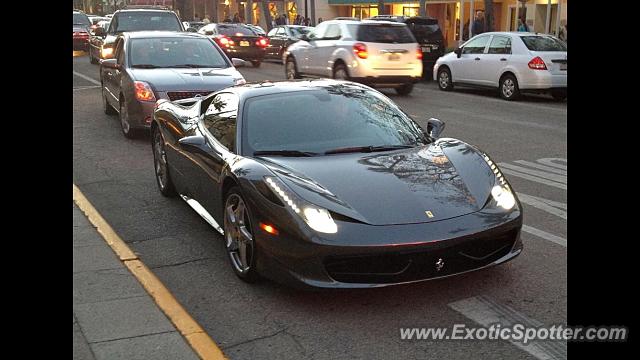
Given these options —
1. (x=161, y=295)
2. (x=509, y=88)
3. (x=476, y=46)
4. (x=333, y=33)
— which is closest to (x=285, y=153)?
(x=161, y=295)

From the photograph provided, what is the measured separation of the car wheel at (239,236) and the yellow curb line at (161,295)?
52cm

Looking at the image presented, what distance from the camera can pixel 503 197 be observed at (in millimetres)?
4875

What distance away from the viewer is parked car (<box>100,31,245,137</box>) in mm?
10266

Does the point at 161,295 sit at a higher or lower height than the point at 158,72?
lower

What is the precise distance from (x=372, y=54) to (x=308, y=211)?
12.7 m

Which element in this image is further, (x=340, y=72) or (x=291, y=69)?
(x=291, y=69)

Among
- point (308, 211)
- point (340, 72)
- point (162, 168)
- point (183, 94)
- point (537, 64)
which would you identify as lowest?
point (162, 168)

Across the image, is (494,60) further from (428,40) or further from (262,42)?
(262,42)

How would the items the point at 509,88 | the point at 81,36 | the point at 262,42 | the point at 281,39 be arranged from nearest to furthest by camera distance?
the point at 509,88, the point at 262,42, the point at 281,39, the point at 81,36

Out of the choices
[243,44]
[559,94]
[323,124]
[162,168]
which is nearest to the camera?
[323,124]

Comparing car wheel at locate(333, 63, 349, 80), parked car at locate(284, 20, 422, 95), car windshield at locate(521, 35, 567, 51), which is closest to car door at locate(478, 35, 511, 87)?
car windshield at locate(521, 35, 567, 51)
